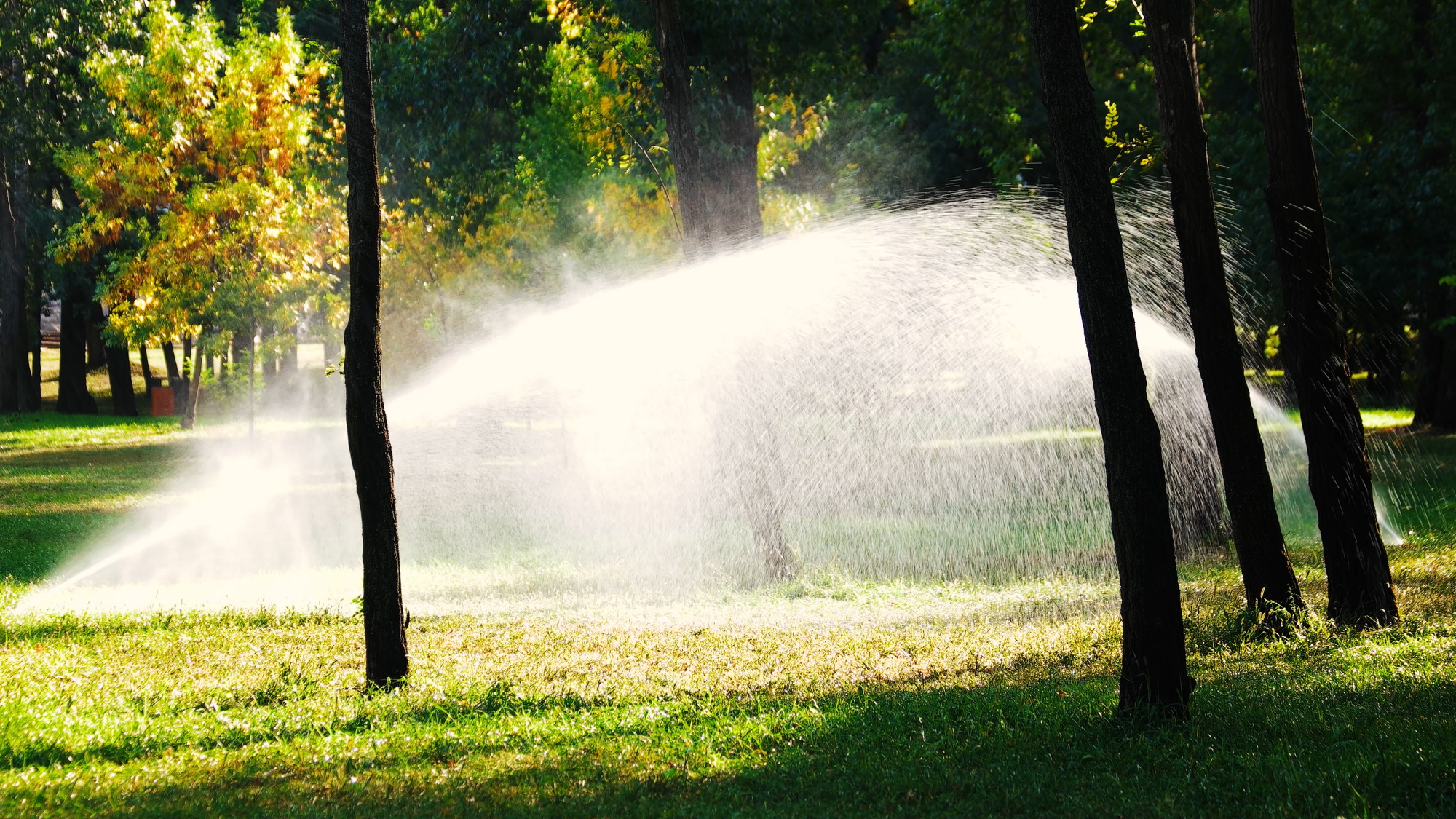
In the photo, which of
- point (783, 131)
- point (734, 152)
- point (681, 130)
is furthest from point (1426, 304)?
point (681, 130)

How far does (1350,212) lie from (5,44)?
2373cm

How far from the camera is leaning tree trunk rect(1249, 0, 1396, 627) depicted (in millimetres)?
8453

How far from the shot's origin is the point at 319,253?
27.9 meters

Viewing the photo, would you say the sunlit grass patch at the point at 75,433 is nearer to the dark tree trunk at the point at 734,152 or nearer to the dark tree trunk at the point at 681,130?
the dark tree trunk at the point at 734,152

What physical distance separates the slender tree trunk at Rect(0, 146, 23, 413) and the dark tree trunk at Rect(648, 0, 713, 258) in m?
24.2

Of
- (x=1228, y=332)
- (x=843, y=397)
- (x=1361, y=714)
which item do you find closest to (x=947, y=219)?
(x=843, y=397)

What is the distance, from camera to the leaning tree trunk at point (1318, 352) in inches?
333

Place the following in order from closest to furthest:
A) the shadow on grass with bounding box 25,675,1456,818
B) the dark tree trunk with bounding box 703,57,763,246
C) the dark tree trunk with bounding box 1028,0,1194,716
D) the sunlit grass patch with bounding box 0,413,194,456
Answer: the shadow on grass with bounding box 25,675,1456,818
the dark tree trunk with bounding box 1028,0,1194,716
the dark tree trunk with bounding box 703,57,763,246
the sunlit grass patch with bounding box 0,413,194,456

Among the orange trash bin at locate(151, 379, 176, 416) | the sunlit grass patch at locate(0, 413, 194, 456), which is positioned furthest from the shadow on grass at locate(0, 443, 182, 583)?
the orange trash bin at locate(151, 379, 176, 416)

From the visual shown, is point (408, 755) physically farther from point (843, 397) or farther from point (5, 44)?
point (5, 44)

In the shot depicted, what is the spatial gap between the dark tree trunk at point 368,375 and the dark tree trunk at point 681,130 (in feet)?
18.0

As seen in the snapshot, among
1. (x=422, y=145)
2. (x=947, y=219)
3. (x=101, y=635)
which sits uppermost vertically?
(x=422, y=145)

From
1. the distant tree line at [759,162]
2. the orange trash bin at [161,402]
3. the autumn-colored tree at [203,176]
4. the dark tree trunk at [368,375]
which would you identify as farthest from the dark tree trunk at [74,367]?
the dark tree trunk at [368,375]

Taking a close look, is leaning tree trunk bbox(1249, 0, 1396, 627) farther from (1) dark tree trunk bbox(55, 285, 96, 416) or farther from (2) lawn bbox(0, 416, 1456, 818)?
(1) dark tree trunk bbox(55, 285, 96, 416)
